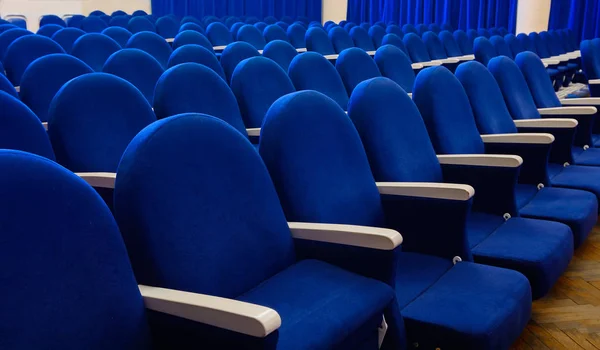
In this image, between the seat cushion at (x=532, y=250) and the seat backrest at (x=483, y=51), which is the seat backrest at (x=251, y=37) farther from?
the seat cushion at (x=532, y=250)

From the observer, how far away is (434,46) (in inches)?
226

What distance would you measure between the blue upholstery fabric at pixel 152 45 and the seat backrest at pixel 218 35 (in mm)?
1495

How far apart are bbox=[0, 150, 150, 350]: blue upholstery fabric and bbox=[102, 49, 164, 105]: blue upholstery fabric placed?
1.88 m

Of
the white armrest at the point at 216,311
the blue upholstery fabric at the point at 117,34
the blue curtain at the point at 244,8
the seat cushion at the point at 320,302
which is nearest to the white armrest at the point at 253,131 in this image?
the seat cushion at the point at 320,302

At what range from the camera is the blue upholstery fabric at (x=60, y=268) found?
0.87 m

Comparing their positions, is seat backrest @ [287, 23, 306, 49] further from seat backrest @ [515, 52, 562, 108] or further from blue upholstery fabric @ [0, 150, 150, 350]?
blue upholstery fabric @ [0, 150, 150, 350]

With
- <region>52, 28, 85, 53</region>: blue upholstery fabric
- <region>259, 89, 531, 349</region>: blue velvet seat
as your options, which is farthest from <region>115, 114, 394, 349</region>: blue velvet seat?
<region>52, 28, 85, 53</region>: blue upholstery fabric

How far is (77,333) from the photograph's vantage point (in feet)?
3.05

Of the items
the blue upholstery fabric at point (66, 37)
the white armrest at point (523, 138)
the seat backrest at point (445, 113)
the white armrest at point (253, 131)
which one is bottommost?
the white armrest at point (253, 131)

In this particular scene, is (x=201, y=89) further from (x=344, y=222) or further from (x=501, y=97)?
(x=501, y=97)

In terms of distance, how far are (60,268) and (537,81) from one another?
121 inches

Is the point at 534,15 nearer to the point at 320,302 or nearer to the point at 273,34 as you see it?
the point at 273,34

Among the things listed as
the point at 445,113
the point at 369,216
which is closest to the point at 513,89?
the point at 445,113

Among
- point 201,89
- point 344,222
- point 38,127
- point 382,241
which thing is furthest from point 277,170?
point 201,89
